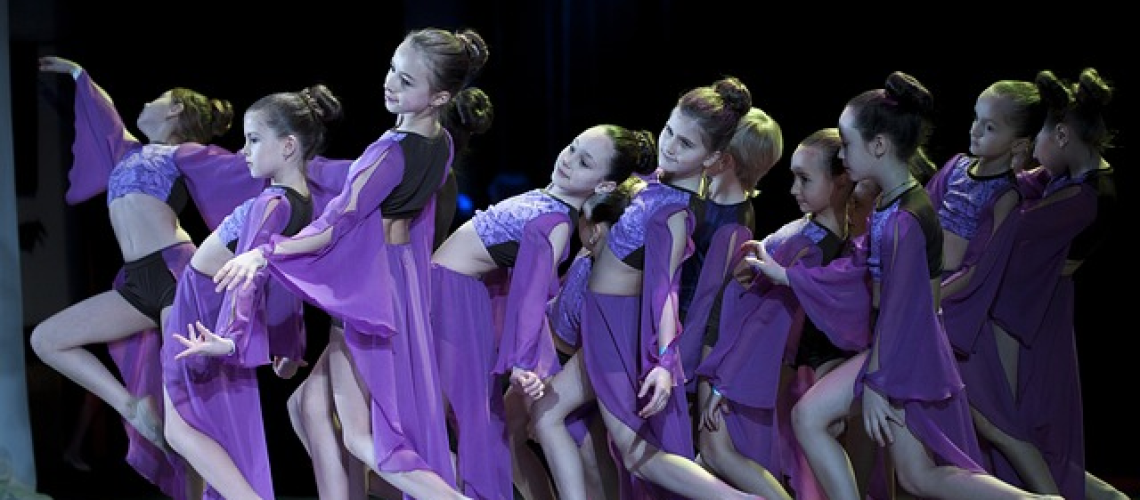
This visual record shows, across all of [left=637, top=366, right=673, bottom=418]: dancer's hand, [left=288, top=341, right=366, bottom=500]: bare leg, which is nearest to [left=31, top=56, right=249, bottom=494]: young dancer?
[left=288, top=341, right=366, bottom=500]: bare leg

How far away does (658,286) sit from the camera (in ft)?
14.6

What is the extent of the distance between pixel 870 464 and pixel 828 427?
Result: 587mm

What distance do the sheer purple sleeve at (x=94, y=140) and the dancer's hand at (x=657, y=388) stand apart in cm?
201

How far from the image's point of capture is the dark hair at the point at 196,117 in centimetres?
519

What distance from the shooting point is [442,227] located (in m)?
4.88

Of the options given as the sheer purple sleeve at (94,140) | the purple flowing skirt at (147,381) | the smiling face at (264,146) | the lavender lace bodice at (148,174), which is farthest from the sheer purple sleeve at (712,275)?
the sheer purple sleeve at (94,140)

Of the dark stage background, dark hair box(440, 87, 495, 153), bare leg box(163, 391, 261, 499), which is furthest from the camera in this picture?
the dark stage background

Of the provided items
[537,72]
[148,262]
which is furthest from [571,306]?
[537,72]

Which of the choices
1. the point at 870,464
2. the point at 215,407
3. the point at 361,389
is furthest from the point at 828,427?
the point at 215,407

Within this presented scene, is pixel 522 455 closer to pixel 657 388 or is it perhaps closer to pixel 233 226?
pixel 657 388

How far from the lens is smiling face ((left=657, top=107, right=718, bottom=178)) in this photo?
453 centimetres

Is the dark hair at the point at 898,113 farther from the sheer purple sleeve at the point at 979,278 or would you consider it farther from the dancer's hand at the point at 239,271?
the dancer's hand at the point at 239,271

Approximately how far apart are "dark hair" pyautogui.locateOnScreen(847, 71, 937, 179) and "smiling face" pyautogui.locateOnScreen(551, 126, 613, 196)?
73 cm

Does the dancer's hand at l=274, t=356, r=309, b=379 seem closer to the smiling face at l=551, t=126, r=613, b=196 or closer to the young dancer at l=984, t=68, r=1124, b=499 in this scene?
the smiling face at l=551, t=126, r=613, b=196
